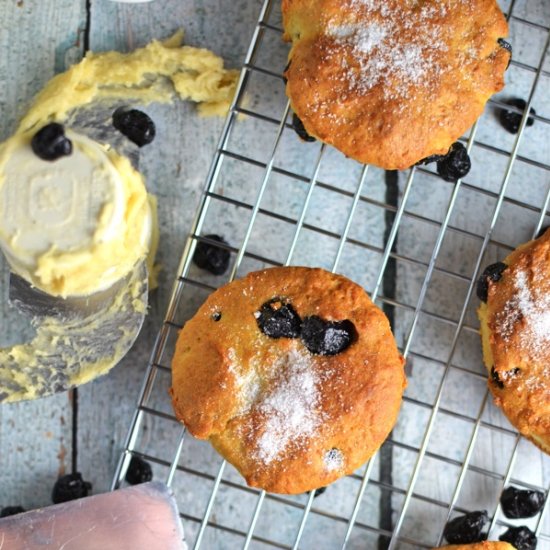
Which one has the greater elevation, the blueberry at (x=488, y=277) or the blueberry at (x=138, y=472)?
the blueberry at (x=488, y=277)

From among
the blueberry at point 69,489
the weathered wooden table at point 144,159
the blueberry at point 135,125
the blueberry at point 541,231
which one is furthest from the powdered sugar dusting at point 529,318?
the blueberry at point 69,489

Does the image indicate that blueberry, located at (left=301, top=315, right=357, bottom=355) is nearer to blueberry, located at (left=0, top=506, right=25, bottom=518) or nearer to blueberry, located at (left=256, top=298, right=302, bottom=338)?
blueberry, located at (left=256, top=298, right=302, bottom=338)

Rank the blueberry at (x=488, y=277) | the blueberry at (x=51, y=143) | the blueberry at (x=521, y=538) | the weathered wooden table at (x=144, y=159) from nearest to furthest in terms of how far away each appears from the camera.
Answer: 1. the blueberry at (x=51, y=143)
2. the blueberry at (x=488, y=277)
3. the blueberry at (x=521, y=538)
4. the weathered wooden table at (x=144, y=159)

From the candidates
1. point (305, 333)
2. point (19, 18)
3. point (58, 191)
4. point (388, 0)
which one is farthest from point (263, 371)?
point (19, 18)

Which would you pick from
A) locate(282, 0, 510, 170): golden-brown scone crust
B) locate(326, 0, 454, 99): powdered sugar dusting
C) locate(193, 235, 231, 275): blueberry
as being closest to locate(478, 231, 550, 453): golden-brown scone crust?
locate(282, 0, 510, 170): golden-brown scone crust

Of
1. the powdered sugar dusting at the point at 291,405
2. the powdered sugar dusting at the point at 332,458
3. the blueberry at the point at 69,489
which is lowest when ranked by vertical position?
the blueberry at the point at 69,489

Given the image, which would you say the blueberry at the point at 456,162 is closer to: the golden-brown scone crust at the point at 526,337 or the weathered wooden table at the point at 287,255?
the weathered wooden table at the point at 287,255

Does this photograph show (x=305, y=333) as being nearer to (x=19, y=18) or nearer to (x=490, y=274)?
(x=490, y=274)
